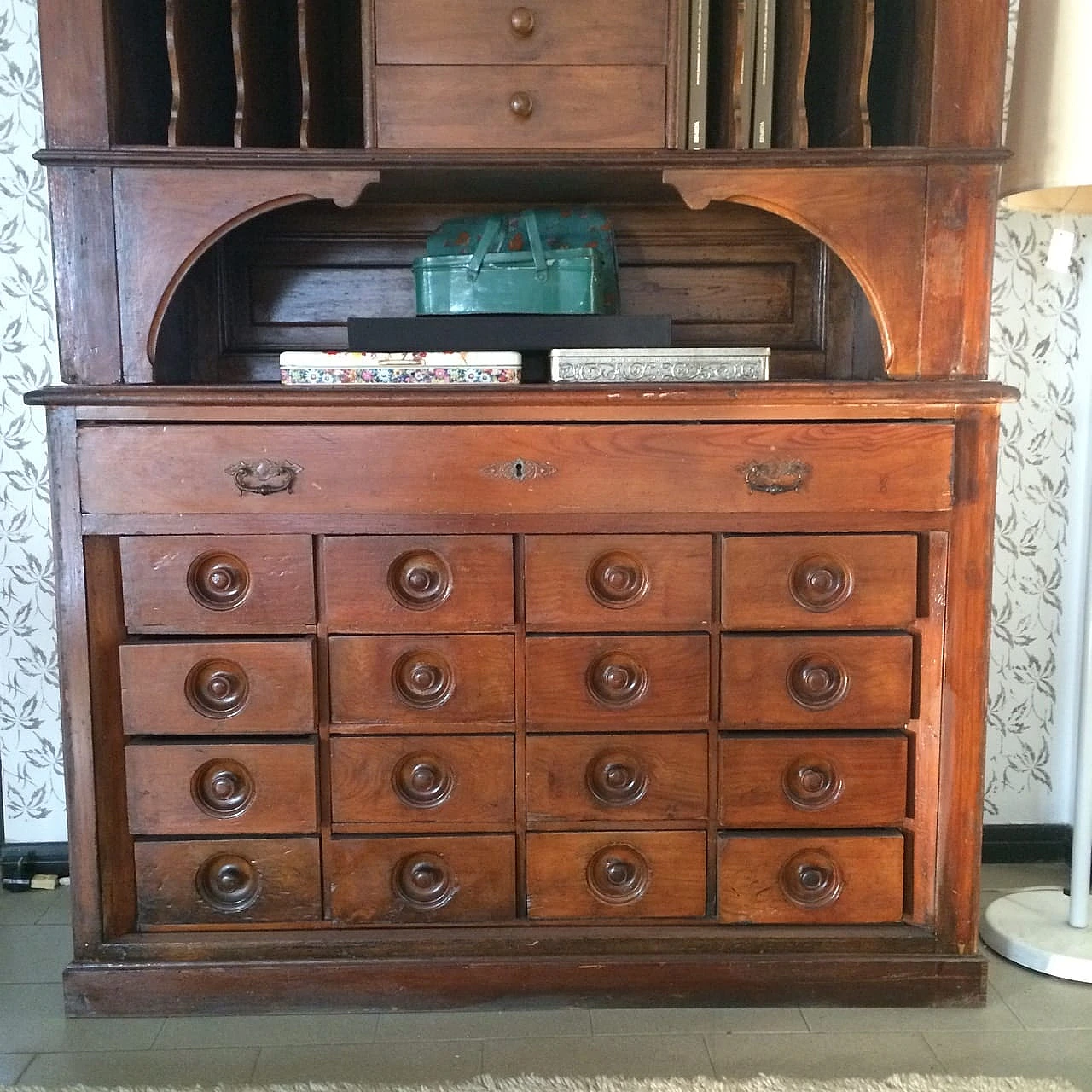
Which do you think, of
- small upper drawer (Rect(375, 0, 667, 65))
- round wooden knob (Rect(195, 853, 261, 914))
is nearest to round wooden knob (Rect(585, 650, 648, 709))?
round wooden knob (Rect(195, 853, 261, 914))

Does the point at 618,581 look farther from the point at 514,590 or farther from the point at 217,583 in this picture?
the point at 217,583

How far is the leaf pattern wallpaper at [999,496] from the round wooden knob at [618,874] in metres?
0.94

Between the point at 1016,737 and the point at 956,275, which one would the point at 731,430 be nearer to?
the point at 956,275

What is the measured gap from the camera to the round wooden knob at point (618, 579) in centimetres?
157

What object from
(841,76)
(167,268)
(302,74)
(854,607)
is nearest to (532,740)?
(854,607)

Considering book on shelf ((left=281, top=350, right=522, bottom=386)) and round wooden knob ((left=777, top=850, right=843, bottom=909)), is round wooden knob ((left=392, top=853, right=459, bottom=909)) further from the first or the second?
book on shelf ((left=281, top=350, right=522, bottom=386))

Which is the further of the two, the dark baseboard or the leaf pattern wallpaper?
the dark baseboard

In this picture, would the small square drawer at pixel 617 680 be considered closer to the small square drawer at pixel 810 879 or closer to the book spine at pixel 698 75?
the small square drawer at pixel 810 879

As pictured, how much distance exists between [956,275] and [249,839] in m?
1.41

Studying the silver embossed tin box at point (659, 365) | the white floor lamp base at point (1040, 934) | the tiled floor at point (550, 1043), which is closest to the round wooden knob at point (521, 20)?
the silver embossed tin box at point (659, 365)

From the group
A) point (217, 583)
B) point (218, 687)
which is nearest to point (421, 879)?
point (218, 687)

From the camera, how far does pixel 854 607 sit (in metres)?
1.59

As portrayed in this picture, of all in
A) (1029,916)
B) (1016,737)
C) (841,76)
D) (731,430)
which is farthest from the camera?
(1016,737)

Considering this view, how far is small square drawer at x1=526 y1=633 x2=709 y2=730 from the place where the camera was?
1.58 metres
